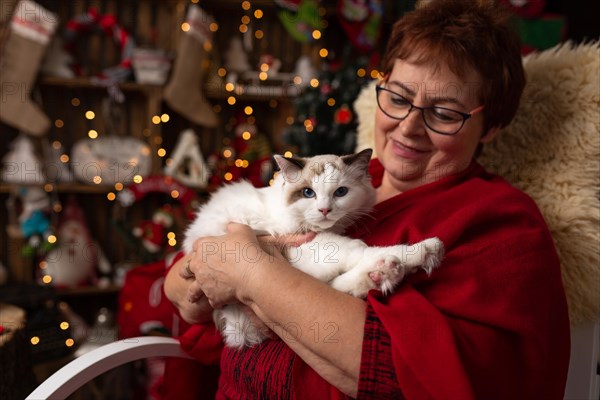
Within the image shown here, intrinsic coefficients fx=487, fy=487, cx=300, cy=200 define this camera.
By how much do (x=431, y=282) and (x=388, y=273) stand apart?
0.10m

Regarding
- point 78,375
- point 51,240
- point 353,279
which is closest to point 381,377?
point 353,279

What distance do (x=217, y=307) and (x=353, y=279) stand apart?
339mm

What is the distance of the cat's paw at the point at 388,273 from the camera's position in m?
0.88

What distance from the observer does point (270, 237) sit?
44.1 inches

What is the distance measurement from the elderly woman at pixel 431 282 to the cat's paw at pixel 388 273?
20 millimetres

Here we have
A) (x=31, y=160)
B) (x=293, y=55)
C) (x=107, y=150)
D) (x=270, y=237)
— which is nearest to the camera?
(x=270, y=237)

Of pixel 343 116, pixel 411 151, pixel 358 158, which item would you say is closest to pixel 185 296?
pixel 358 158

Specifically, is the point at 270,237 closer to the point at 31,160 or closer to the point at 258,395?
the point at 258,395

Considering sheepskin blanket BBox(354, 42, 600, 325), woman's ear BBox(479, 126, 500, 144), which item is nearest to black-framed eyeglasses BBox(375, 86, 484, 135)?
woman's ear BBox(479, 126, 500, 144)

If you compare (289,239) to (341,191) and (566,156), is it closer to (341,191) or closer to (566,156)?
(341,191)

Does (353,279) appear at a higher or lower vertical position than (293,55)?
lower

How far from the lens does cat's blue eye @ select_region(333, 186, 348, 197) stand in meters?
1.06

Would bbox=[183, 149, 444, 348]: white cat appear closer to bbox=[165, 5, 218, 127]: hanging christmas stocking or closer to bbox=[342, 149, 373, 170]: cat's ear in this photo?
bbox=[342, 149, 373, 170]: cat's ear

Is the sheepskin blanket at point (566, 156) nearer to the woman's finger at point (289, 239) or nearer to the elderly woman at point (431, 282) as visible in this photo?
the elderly woman at point (431, 282)
